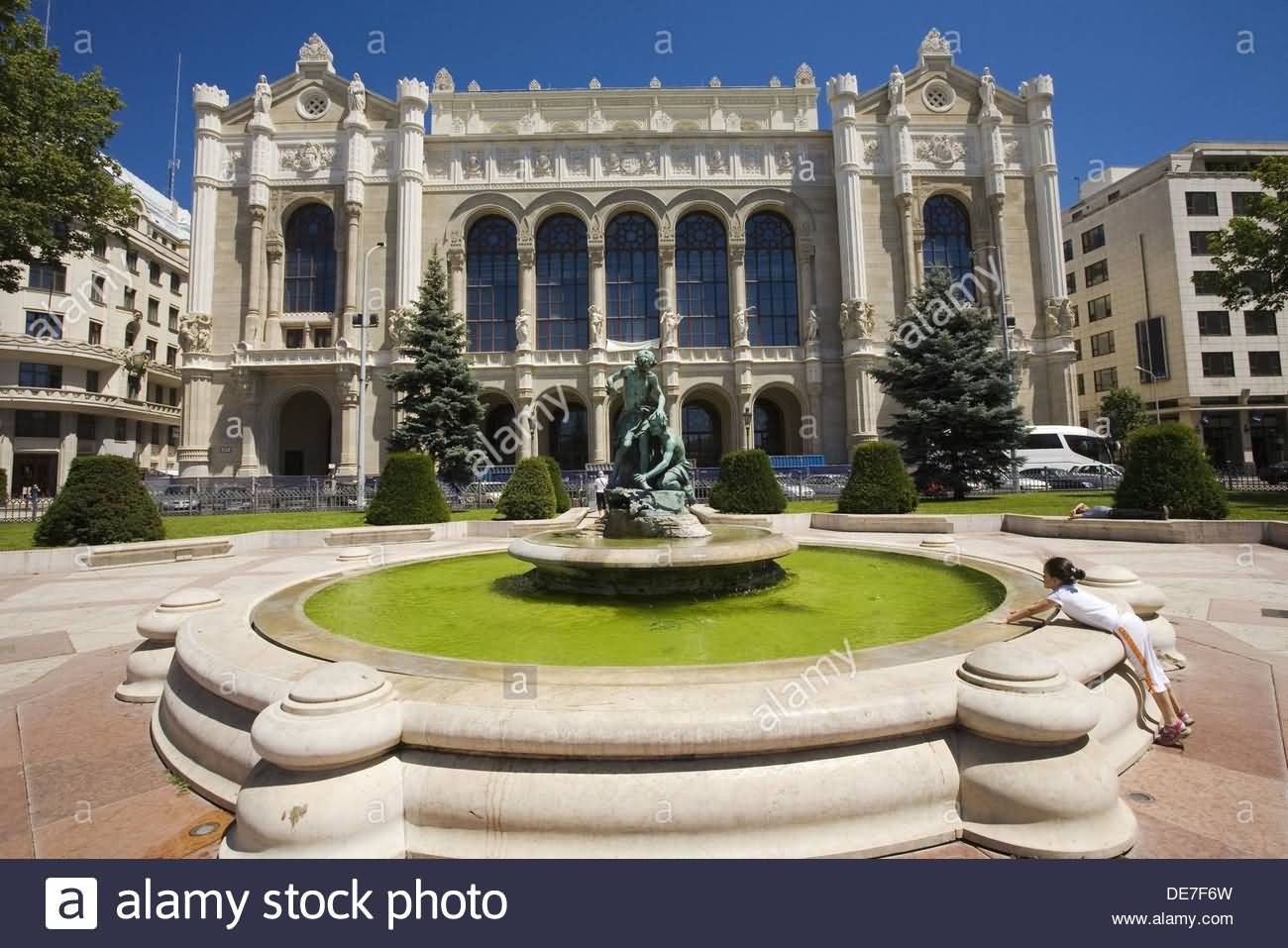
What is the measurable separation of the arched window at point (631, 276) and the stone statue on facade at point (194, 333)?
23848 mm

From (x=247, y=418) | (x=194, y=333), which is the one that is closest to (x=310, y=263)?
(x=194, y=333)

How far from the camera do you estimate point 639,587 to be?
6.14 meters

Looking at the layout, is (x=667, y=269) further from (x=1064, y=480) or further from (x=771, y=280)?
(x=1064, y=480)

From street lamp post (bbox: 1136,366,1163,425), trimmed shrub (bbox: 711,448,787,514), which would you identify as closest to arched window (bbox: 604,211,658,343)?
trimmed shrub (bbox: 711,448,787,514)

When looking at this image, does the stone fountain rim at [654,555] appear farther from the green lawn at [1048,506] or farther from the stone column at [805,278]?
the stone column at [805,278]

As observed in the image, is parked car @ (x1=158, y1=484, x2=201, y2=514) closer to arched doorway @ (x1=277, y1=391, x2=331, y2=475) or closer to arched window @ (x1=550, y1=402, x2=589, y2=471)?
arched doorway @ (x1=277, y1=391, x2=331, y2=475)

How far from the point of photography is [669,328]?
3597cm

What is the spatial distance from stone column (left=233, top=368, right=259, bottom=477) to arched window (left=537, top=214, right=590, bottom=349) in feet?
56.2

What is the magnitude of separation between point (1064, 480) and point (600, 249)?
28253 mm

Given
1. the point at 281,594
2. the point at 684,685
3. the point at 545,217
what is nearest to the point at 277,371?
the point at 545,217

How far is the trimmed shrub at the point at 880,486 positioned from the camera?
1591cm

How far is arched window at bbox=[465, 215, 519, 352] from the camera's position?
3747 cm

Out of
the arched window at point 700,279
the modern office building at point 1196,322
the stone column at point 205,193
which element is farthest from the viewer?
the modern office building at point 1196,322

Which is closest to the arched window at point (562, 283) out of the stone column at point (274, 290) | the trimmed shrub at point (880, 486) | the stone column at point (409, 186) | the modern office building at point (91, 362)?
the stone column at point (409, 186)
